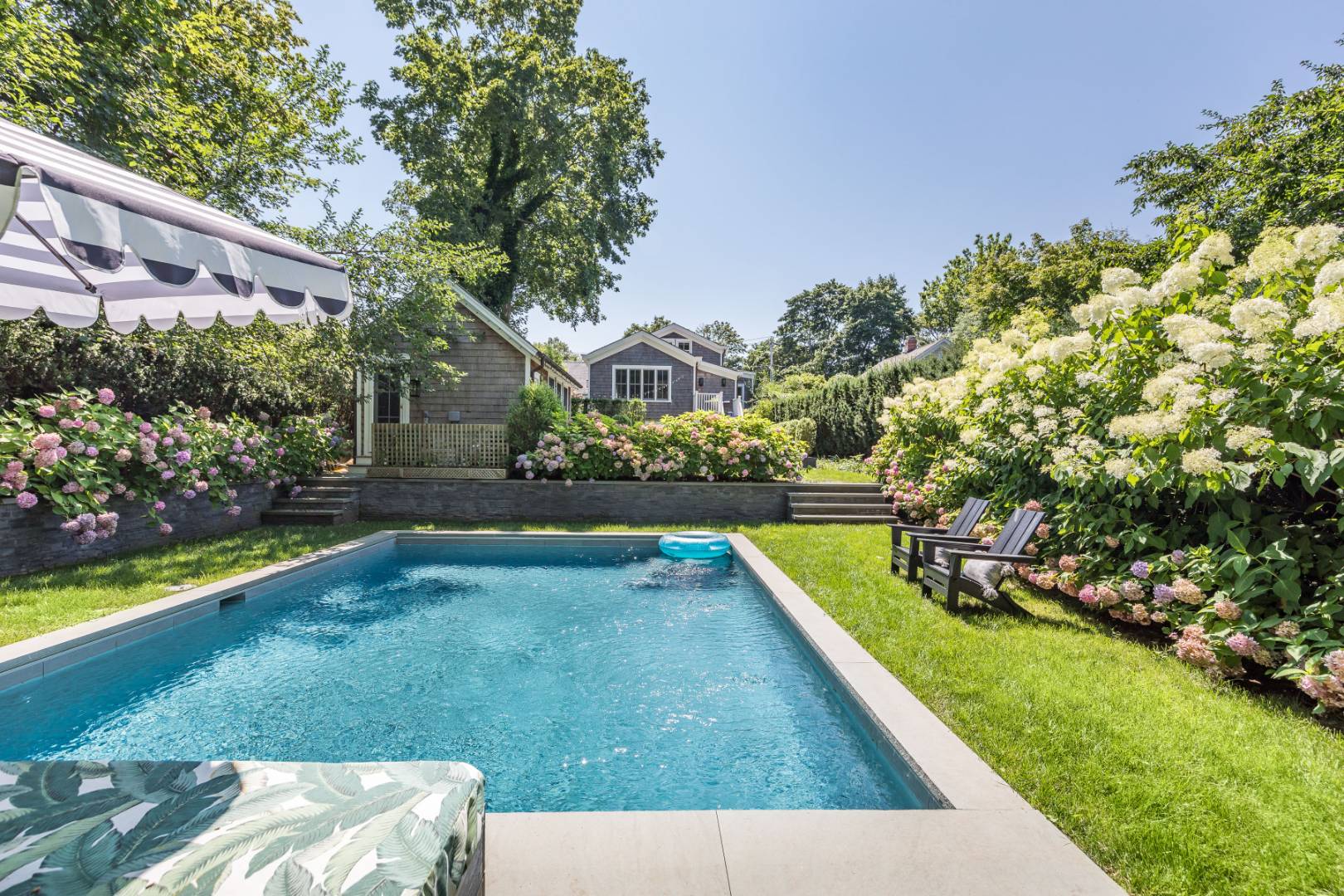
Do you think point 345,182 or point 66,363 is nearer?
point 66,363

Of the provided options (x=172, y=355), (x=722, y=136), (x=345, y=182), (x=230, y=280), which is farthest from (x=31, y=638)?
(x=722, y=136)

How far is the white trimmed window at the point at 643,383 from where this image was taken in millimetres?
25547

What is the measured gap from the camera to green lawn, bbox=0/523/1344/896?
1.93m

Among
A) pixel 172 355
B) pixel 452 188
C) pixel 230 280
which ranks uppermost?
pixel 452 188

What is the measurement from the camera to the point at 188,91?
9016mm

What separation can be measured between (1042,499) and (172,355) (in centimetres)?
1266

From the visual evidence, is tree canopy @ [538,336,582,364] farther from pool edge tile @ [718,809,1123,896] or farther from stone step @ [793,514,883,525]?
pool edge tile @ [718,809,1123,896]

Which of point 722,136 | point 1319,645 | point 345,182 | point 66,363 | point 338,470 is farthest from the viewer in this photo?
point 722,136

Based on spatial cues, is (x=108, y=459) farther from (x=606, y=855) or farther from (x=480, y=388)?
(x=480, y=388)

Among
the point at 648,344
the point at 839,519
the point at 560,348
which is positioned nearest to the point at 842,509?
the point at 839,519

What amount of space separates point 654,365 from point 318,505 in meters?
17.2

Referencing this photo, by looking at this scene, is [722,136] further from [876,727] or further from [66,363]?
[876,727]

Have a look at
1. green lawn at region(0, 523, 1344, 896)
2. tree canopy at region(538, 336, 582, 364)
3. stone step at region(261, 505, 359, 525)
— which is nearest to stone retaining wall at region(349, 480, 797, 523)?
stone step at region(261, 505, 359, 525)

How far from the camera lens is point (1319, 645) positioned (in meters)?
2.89
